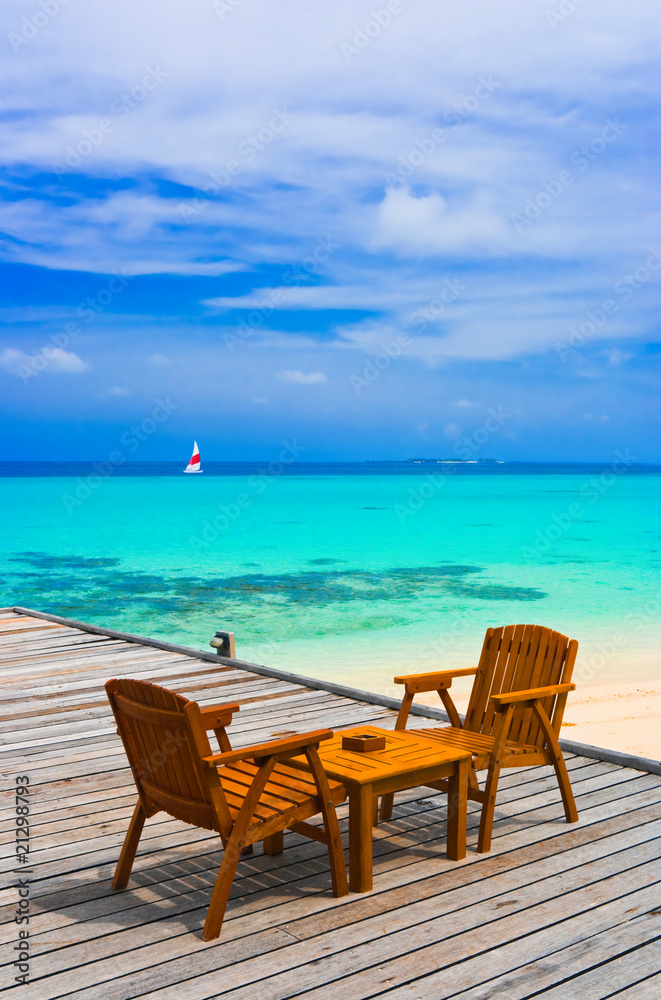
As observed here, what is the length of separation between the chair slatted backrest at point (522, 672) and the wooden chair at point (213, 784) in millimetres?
1101

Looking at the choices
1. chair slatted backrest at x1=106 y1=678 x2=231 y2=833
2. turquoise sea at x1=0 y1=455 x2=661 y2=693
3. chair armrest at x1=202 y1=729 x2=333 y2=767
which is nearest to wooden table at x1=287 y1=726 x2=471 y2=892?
chair armrest at x1=202 y1=729 x2=333 y2=767

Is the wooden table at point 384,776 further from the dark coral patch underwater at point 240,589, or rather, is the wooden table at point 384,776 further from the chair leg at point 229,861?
the dark coral patch underwater at point 240,589

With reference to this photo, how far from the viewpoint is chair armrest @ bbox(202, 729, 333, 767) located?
2.88 metres

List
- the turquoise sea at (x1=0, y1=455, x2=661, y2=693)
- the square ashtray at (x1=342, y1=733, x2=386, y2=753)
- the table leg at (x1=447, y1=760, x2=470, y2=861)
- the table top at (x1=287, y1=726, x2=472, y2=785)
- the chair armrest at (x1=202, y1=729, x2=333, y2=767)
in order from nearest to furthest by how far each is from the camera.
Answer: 1. the chair armrest at (x1=202, y1=729, x2=333, y2=767)
2. the table top at (x1=287, y1=726, x2=472, y2=785)
3. the table leg at (x1=447, y1=760, x2=470, y2=861)
4. the square ashtray at (x1=342, y1=733, x2=386, y2=753)
5. the turquoise sea at (x1=0, y1=455, x2=661, y2=693)

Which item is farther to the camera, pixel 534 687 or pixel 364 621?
pixel 364 621

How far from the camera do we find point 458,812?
3.50 m

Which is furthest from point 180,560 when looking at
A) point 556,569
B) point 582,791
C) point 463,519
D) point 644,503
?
point 644,503

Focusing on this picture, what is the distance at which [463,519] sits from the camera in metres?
42.0

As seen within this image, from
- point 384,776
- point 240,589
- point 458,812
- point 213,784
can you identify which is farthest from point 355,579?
point 213,784

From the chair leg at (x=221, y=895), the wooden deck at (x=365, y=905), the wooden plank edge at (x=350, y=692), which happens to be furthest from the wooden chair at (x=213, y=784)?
the wooden plank edge at (x=350, y=692)

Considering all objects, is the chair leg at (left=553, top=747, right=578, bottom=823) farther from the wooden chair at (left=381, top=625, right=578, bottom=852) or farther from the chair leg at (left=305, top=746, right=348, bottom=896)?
the chair leg at (left=305, top=746, right=348, bottom=896)

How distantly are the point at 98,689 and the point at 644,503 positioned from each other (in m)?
52.8

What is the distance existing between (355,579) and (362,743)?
59.1 ft

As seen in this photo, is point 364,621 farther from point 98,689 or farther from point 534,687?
point 534,687
